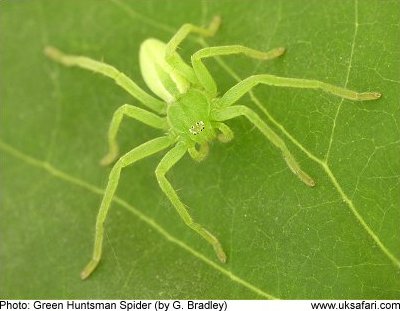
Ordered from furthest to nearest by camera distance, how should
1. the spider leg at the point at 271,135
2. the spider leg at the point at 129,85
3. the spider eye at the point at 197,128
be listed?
1. the spider leg at the point at 129,85
2. the spider eye at the point at 197,128
3. the spider leg at the point at 271,135

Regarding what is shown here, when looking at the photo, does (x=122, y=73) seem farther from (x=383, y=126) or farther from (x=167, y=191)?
(x=383, y=126)

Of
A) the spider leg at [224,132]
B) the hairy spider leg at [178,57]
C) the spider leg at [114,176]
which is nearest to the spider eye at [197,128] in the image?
the spider leg at [224,132]

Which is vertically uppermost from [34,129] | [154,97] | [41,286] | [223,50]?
[223,50]

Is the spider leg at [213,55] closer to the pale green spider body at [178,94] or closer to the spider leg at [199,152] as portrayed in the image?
the pale green spider body at [178,94]

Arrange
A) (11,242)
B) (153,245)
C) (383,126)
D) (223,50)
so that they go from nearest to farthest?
(383,126) < (223,50) < (153,245) < (11,242)

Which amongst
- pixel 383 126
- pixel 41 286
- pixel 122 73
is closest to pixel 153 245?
pixel 41 286

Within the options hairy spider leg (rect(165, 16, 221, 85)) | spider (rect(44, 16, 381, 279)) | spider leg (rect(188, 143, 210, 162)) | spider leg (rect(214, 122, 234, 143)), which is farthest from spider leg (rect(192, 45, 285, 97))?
spider leg (rect(188, 143, 210, 162))

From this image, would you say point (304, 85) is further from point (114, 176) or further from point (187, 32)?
point (114, 176)
